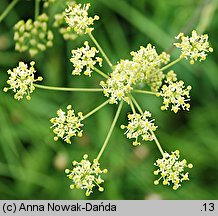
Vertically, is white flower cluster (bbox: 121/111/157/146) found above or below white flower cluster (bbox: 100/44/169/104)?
below

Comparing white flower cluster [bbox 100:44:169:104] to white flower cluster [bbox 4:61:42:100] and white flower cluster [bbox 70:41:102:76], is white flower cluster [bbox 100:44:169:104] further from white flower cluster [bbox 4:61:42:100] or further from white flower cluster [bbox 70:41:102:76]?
white flower cluster [bbox 4:61:42:100]

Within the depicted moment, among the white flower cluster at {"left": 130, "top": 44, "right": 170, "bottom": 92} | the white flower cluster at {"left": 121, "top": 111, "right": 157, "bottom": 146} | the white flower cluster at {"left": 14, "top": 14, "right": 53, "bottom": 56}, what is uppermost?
the white flower cluster at {"left": 14, "top": 14, "right": 53, "bottom": 56}

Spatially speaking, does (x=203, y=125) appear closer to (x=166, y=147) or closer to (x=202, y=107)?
(x=202, y=107)

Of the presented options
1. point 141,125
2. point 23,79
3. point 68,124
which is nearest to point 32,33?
point 23,79

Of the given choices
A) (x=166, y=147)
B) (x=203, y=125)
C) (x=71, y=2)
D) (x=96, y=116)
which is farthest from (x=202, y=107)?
(x=71, y=2)

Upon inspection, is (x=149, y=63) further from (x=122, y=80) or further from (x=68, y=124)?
(x=68, y=124)

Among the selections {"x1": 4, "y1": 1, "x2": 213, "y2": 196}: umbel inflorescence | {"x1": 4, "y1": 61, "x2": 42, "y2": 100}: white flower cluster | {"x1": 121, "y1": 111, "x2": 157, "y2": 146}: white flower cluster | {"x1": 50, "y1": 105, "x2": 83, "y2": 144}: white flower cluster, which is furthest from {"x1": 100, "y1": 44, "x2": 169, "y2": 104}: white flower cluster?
{"x1": 4, "y1": 61, "x2": 42, "y2": 100}: white flower cluster
